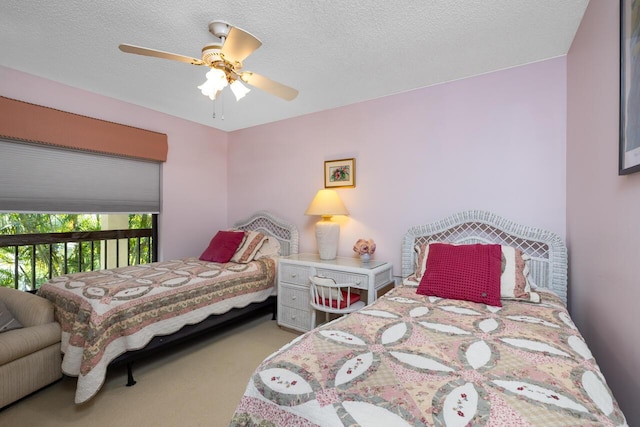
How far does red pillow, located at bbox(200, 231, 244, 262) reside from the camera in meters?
3.25

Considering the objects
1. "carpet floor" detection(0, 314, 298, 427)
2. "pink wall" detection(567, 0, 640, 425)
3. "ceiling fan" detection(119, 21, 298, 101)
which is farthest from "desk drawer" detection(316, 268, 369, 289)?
"ceiling fan" detection(119, 21, 298, 101)

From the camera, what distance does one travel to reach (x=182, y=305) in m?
2.37

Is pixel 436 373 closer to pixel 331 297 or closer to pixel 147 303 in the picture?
pixel 331 297

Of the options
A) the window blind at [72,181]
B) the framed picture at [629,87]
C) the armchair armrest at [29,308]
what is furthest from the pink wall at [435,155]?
the armchair armrest at [29,308]

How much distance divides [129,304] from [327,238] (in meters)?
1.72

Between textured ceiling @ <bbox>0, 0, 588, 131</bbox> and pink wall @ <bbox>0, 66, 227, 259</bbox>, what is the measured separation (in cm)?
18

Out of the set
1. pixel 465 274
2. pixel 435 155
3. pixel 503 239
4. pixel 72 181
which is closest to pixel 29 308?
pixel 72 181

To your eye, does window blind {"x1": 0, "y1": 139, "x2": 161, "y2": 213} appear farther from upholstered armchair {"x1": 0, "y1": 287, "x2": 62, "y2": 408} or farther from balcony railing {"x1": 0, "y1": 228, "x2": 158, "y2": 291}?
upholstered armchair {"x1": 0, "y1": 287, "x2": 62, "y2": 408}

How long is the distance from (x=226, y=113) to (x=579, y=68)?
318 cm

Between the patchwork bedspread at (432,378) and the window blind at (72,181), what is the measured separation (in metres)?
2.83

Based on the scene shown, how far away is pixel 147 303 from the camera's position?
2.15m

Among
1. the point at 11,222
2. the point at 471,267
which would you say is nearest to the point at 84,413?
the point at 11,222

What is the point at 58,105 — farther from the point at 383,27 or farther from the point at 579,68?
the point at 579,68

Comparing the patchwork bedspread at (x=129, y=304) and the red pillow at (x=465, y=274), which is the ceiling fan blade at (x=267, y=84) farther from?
the patchwork bedspread at (x=129, y=304)
